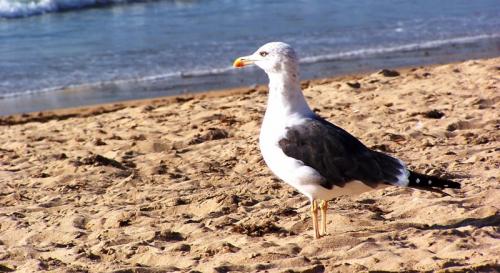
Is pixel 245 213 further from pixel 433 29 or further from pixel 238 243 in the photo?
pixel 433 29

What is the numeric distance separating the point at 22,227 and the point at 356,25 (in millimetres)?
12487

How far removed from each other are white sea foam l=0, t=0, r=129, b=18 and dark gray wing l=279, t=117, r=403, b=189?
17.1m

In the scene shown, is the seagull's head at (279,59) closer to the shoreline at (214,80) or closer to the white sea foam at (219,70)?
the shoreline at (214,80)

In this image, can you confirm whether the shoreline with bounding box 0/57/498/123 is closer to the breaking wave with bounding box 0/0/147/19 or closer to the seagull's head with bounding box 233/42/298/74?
the seagull's head with bounding box 233/42/298/74

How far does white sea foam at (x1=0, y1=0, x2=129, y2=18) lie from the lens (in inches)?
866

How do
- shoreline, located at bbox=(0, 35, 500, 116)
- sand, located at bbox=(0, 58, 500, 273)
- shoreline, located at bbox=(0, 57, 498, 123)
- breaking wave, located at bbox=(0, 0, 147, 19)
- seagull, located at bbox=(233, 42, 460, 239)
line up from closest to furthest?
sand, located at bbox=(0, 58, 500, 273) → seagull, located at bbox=(233, 42, 460, 239) → shoreline, located at bbox=(0, 57, 498, 123) → shoreline, located at bbox=(0, 35, 500, 116) → breaking wave, located at bbox=(0, 0, 147, 19)

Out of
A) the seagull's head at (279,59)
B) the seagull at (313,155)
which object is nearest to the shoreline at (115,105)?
the seagull's head at (279,59)

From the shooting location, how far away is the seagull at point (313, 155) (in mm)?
5621

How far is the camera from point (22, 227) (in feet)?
21.8

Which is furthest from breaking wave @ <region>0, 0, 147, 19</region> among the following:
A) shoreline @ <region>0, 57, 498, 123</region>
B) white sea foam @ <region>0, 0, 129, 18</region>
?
shoreline @ <region>0, 57, 498, 123</region>

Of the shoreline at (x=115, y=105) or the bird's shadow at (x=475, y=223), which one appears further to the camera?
the shoreline at (x=115, y=105)

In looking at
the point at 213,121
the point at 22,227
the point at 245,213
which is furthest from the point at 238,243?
the point at 213,121

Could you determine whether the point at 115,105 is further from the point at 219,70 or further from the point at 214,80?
the point at 219,70

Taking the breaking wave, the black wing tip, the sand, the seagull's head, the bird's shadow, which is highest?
the seagull's head
